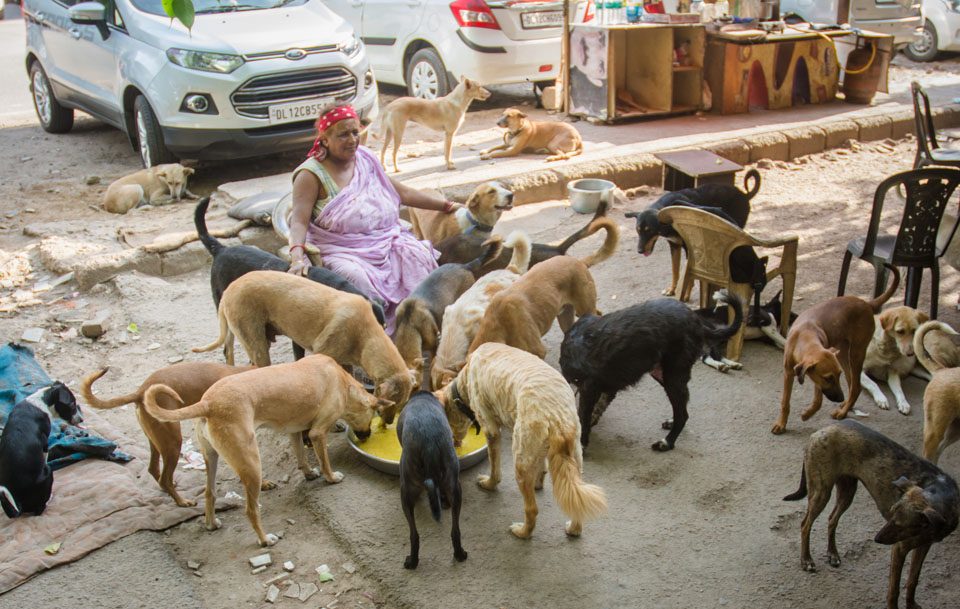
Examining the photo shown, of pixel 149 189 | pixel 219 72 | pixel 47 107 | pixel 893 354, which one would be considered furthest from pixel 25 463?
pixel 47 107

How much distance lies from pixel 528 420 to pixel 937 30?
15.2 metres

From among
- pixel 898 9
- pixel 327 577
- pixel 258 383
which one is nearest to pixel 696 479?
pixel 327 577

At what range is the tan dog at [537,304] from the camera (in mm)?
4793

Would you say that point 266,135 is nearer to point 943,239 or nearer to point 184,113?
point 184,113

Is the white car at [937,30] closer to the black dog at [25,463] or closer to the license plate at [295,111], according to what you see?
the license plate at [295,111]

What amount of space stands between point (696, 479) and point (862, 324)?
1373 millimetres

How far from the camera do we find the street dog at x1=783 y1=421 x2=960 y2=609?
10.5ft

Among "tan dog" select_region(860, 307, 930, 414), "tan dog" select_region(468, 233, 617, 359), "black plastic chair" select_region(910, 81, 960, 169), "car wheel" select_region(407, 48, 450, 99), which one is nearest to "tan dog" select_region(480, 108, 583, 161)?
"car wheel" select_region(407, 48, 450, 99)

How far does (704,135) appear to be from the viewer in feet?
34.1

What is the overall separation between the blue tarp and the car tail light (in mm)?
7890

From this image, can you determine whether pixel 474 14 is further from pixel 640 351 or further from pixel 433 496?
pixel 433 496

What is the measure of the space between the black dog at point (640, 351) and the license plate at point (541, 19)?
7835 millimetres

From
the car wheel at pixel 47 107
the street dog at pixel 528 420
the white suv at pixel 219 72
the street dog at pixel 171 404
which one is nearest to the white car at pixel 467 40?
the white suv at pixel 219 72

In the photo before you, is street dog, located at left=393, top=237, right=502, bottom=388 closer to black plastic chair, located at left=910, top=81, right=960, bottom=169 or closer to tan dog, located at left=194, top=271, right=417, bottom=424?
tan dog, located at left=194, top=271, right=417, bottom=424
